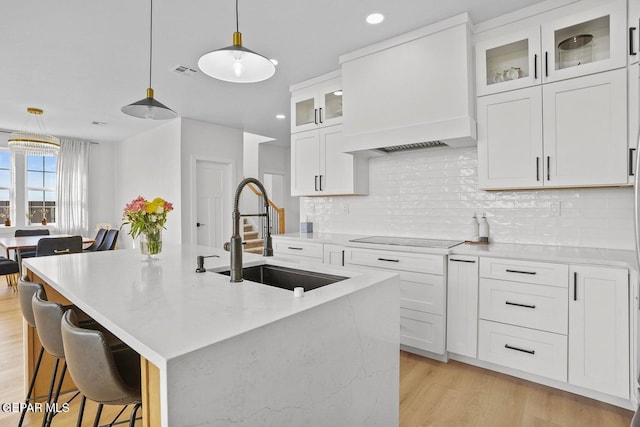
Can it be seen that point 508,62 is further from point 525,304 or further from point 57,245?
point 57,245

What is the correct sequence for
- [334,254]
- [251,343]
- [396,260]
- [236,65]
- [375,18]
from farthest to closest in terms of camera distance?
1. [334,254]
2. [396,260]
3. [375,18]
4. [236,65]
5. [251,343]

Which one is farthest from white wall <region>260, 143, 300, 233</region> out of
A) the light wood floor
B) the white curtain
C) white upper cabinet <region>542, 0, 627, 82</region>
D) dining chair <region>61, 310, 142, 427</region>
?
dining chair <region>61, 310, 142, 427</region>

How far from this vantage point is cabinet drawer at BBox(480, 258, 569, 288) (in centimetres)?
214

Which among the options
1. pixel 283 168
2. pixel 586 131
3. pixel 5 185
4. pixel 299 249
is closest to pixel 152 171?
pixel 5 185

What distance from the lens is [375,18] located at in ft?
8.64

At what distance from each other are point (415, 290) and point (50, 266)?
243 cm

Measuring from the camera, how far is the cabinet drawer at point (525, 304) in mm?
2148

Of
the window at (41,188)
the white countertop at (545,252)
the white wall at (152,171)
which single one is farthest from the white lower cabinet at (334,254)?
the window at (41,188)

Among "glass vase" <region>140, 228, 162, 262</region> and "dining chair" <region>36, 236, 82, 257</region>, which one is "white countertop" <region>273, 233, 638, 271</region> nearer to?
"glass vase" <region>140, 228, 162, 262</region>

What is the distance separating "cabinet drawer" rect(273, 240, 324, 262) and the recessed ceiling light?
1972mm

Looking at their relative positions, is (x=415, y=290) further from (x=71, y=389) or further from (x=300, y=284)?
(x=71, y=389)

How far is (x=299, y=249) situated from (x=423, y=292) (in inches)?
54.0

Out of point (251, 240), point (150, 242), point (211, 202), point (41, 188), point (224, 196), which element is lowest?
point (251, 240)

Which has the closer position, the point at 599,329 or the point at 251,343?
the point at 251,343
